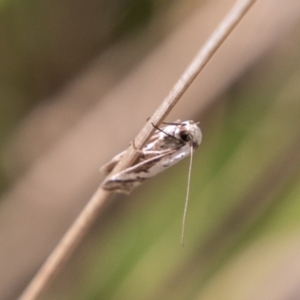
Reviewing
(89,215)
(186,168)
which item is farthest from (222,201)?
(89,215)

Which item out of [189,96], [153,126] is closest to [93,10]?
[189,96]

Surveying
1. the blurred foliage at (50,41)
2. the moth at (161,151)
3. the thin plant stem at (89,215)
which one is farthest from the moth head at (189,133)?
the blurred foliage at (50,41)

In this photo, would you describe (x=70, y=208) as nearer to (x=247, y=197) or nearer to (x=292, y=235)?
(x=247, y=197)

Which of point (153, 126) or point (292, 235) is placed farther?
point (292, 235)

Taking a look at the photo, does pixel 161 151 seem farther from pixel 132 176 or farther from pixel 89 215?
pixel 89 215

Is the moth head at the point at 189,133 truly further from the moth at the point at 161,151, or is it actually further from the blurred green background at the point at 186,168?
the blurred green background at the point at 186,168

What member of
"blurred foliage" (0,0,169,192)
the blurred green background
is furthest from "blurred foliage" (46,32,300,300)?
"blurred foliage" (0,0,169,192)
